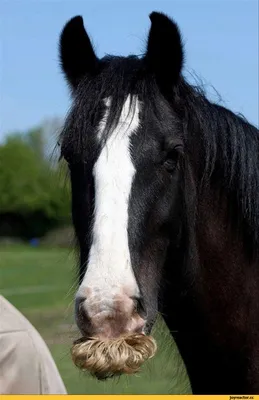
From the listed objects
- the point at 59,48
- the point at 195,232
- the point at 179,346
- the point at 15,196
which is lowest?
the point at 15,196

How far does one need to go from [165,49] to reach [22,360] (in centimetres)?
195

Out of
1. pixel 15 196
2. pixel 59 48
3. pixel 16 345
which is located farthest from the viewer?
pixel 15 196

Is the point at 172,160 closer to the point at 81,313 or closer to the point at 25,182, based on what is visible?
the point at 81,313

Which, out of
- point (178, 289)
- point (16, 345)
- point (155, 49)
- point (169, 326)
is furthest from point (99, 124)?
point (16, 345)

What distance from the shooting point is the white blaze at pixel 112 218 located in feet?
8.69

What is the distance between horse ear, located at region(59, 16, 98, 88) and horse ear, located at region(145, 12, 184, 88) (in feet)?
1.12

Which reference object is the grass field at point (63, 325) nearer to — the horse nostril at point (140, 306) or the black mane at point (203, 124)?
the horse nostril at point (140, 306)

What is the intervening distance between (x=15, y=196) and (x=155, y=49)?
193 feet

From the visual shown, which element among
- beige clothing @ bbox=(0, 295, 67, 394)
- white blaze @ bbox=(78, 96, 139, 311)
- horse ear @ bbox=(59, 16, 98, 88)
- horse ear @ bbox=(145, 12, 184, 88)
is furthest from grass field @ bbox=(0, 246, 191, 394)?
horse ear @ bbox=(145, 12, 184, 88)

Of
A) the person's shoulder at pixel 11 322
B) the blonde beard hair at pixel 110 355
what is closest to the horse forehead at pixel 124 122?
the blonde beard hair at pixel 110 355

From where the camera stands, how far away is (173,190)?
317 cm

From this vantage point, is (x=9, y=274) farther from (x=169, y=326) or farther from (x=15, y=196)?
(x=15, y=196)

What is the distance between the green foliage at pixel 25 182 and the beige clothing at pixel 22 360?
4471cm

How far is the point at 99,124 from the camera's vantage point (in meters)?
3.20
